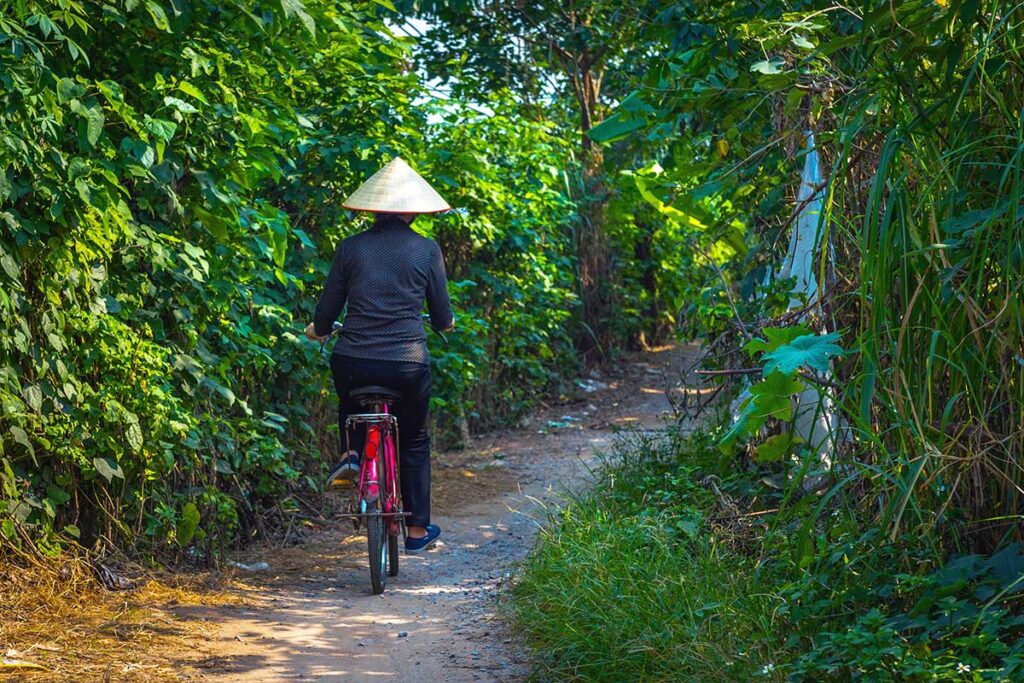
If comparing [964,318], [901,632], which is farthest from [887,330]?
[901,632]

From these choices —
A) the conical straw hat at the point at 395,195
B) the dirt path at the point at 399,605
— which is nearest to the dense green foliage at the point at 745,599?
the dirt path at the point at 399,605

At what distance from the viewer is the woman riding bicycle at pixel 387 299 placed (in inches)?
241

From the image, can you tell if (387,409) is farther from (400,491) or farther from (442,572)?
(442,572)

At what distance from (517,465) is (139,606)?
15.8 ft

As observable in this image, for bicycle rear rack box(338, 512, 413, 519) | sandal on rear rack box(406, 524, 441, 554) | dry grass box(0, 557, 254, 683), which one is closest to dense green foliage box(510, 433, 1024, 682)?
bicycle rear rack box(338, 512, 413, 519)

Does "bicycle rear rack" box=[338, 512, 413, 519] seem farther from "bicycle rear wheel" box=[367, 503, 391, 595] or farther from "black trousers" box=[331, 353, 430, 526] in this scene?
"black trousers" box=[331, 353, 430, 526]

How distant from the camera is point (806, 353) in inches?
155

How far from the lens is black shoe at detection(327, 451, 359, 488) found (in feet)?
20.1

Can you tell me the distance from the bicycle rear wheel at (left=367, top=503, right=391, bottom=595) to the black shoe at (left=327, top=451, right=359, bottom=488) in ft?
0.80

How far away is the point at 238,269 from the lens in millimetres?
6160

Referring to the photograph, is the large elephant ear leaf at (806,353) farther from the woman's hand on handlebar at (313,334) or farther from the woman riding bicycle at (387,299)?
the woman's hand on handlebar at (313,334)

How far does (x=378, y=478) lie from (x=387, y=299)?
941 millimetres

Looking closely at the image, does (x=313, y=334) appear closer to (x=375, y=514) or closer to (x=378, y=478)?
(x=378, y=478)

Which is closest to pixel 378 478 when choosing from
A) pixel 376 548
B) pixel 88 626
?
pixel 376 548
